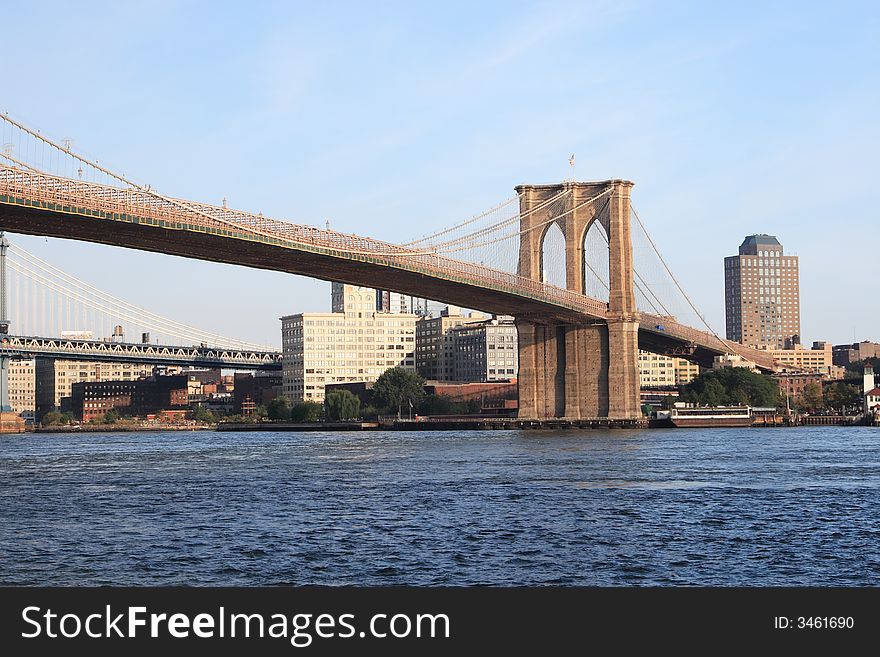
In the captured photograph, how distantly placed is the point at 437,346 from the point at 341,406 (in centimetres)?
3992

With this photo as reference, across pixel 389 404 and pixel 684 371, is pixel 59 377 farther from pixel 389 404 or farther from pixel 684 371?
pixel 684 371

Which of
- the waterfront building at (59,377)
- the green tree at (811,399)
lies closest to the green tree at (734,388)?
the green tree at (811,399)

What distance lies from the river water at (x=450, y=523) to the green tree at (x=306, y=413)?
225 feet

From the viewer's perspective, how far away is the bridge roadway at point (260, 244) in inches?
1687

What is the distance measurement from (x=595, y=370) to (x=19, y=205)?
42.1 metres

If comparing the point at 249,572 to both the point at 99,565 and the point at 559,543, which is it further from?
the point at 559,543

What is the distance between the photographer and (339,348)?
140500mm

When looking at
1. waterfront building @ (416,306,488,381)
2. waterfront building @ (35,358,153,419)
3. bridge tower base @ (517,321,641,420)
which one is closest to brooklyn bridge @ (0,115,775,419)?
bridge tower base @ (517,321,641,420)

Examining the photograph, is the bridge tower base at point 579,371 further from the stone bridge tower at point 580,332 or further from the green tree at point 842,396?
the green tree at point 842,396

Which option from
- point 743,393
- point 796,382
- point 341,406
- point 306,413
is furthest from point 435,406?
point 796,382

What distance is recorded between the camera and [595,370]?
7681 cm

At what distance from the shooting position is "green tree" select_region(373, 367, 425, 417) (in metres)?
110
